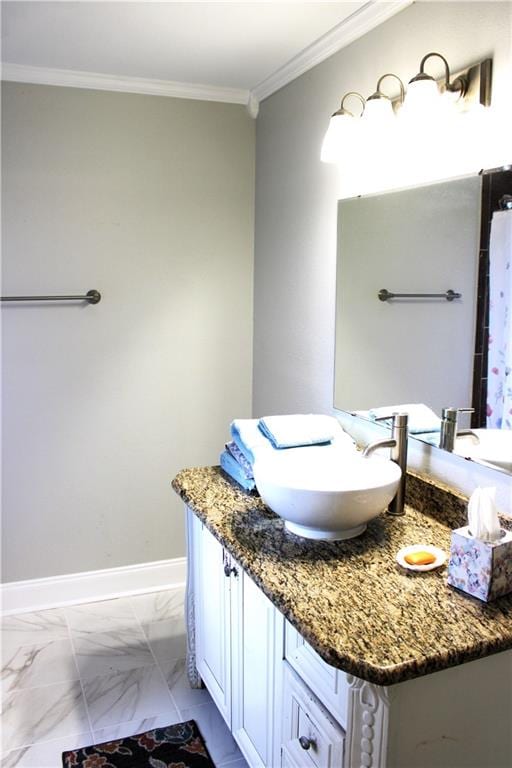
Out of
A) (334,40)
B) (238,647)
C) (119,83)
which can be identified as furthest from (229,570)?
(119,83)

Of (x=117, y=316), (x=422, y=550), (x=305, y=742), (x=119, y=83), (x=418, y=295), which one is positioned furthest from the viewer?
(x=117, y=316)

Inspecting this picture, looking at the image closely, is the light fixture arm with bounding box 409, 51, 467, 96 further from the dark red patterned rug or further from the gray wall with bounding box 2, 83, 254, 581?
the dark red patterned rug

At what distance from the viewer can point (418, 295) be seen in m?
1.84

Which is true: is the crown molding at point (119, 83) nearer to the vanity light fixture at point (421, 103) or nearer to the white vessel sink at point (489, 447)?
the vanity light fixture at point (421, 103)

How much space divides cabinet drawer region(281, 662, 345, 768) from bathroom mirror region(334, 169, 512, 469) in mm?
671

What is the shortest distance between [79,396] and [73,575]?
77 cm

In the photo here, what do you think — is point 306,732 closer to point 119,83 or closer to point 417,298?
point 417,298

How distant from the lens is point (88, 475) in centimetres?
283

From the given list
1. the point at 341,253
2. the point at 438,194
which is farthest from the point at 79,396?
the point at 438,194

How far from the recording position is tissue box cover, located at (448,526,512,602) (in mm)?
1289

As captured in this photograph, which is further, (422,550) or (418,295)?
(418,295)

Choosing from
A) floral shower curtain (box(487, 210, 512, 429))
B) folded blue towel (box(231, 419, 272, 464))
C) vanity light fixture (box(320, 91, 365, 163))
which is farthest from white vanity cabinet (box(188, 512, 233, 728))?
vanity light fixture (box(320, 91, 365, 163))

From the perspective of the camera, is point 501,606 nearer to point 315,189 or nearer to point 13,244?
point 315,189

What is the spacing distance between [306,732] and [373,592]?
33 centimetres
